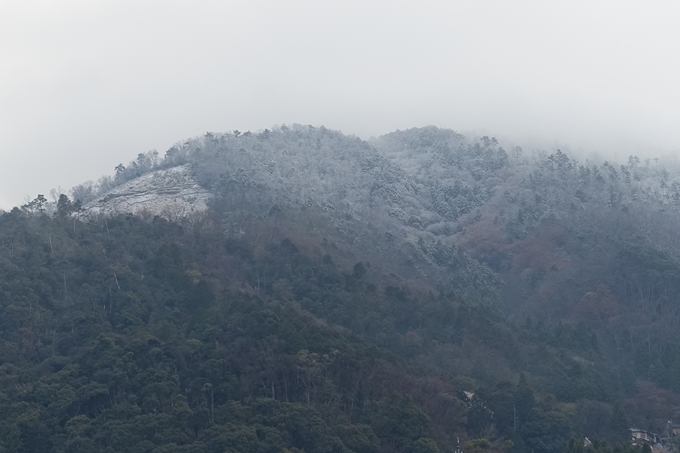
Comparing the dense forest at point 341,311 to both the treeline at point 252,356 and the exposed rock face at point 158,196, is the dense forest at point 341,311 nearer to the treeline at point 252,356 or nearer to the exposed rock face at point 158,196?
the treeline at point 252,356

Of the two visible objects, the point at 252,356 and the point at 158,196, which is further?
the point at 158,196

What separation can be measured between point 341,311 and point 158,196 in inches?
956

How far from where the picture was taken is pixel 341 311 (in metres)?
52.3

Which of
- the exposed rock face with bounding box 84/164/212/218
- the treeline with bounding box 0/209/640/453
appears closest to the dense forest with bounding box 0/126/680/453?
the treeline with bounding box 0/209/640/453

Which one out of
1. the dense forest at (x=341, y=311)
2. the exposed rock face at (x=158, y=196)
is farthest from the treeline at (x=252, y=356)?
the exposed rock face at (x=158, y=196)

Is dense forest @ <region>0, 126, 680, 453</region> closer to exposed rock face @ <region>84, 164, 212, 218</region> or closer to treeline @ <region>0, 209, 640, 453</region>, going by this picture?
treeline @ <region>0, 209, 640, 453</region>

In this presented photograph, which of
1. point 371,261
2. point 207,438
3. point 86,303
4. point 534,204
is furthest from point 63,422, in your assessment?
point 534,204

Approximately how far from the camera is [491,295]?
64375 millimetres

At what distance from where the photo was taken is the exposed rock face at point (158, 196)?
2635 inches

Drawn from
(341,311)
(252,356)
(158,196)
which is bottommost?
(341,311)

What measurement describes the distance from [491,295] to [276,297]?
17330 millimetres

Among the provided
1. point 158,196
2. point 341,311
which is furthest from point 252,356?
point 158,196

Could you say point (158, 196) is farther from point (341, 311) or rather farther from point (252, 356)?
point (252, 356)

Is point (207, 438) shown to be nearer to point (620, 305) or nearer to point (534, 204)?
point (620, 305)
